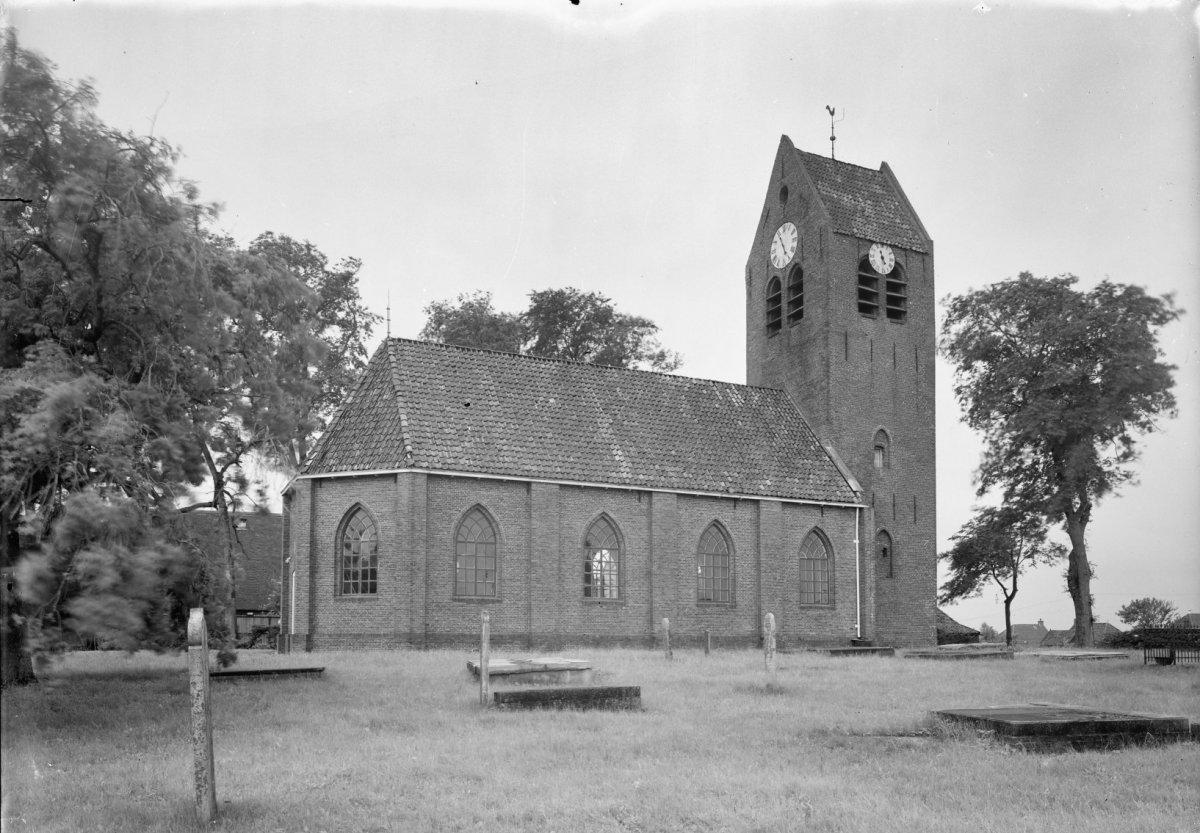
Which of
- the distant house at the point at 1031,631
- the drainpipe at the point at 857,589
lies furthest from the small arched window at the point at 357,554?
the distant house at the point at 1031,631

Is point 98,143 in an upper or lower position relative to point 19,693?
upper

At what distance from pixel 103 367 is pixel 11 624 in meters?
3.39

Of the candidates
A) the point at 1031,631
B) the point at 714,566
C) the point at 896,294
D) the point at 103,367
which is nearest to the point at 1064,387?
the point at 896,294

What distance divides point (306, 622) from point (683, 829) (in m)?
22.9

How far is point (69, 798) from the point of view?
10125 millimetres

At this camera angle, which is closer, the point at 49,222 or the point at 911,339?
the point at 49,222

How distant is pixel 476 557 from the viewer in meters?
30.9

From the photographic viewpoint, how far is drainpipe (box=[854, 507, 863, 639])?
37.0m

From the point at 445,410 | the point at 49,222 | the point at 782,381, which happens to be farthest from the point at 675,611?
the point at 49,222

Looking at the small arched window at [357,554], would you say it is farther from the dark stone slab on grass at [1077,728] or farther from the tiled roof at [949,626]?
the tiled roof at [949,626]

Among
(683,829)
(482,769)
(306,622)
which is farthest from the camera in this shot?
(306,622)

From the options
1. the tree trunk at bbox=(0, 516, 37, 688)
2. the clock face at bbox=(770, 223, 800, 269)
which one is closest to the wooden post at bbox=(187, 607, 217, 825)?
the tree trunk at bbox=(0, 516, 37, 688)

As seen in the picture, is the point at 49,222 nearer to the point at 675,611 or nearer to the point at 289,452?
the point at 289,452

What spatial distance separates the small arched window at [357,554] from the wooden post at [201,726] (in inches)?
822
